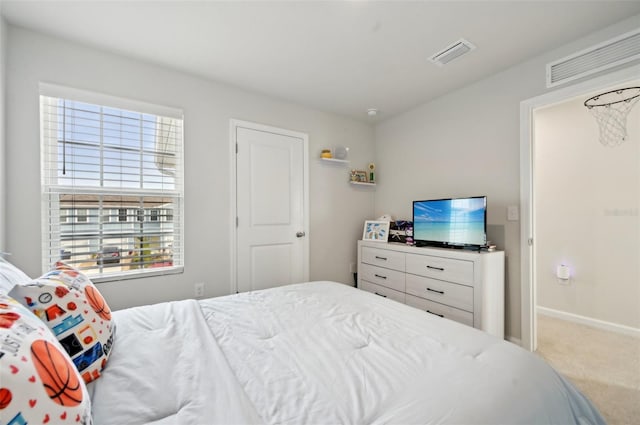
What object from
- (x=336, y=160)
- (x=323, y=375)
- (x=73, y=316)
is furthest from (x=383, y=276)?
(x=73, y=316)

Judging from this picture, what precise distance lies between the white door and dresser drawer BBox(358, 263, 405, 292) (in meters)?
0.72

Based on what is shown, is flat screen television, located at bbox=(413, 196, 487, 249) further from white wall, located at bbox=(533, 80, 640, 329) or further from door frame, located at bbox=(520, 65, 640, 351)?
white wall, located at bbox=(533, 80, 640, 329)

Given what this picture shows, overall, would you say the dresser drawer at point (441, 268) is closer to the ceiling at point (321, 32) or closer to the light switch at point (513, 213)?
the light switch at point (513, 213)

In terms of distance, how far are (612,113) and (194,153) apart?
4206mm

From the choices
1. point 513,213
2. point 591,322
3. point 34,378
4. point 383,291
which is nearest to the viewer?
point 34,378

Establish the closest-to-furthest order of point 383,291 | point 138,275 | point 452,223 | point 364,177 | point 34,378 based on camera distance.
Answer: point 34,378
point 138,275
point 452,223
point 383,291
point 364,177

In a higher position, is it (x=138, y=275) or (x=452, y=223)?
(x=452, y=223)

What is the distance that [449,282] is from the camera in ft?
8.05

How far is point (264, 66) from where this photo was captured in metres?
2.48

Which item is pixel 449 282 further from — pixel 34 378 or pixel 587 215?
pixel 34 378

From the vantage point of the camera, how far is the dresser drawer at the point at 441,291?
2.34 m

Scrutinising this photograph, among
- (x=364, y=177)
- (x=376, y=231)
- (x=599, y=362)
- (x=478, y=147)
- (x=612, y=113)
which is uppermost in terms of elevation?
(x=612, y=113)

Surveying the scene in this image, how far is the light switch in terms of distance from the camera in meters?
2.47

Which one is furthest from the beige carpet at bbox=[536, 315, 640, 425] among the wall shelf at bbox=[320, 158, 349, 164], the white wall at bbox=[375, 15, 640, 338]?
the wall shelf at bbox=[320, 158, 349, 164]
